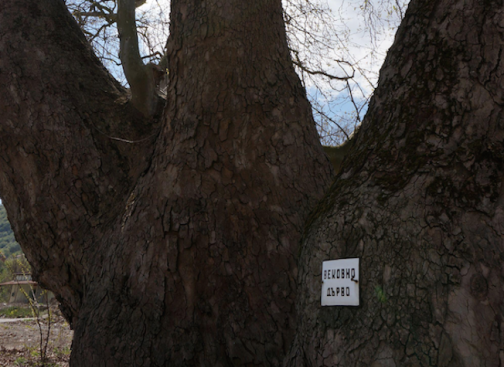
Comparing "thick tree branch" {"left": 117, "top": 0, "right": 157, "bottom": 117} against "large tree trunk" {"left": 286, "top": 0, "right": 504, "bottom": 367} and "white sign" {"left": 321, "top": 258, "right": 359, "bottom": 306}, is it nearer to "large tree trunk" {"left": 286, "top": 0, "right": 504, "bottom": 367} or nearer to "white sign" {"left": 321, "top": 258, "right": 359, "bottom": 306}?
"large tree trunk" {"left": 286, "top": 0, "right": 504, "bottom": 367}

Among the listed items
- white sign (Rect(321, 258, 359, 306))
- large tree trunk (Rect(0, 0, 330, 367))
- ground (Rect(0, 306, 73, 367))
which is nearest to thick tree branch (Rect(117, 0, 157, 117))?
large tree trunk (Rect(0, 0, 330, 367))

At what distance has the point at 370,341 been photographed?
149cm

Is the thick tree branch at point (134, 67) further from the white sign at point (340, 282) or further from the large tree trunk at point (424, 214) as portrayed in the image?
the white sign at point (340, 282)

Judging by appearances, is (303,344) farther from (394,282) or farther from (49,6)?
(49,6)

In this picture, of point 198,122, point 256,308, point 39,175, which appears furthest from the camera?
point 39,175

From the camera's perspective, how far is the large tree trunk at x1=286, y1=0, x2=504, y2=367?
4.51ft

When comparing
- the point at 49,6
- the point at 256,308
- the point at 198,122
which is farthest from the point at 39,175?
the point at 256,308

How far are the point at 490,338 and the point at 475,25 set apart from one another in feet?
3.81

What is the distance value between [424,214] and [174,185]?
5.21 ft

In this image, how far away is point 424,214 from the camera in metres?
1.53

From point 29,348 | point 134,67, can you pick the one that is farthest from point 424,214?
point 29,348

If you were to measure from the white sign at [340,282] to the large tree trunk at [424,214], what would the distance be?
29 mm

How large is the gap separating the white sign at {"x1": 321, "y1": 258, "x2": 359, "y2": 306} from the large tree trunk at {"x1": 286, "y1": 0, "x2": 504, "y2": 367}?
3 cm

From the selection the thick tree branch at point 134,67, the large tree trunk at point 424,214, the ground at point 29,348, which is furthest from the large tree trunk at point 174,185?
the ground at point 29,348
